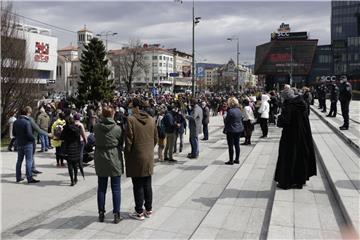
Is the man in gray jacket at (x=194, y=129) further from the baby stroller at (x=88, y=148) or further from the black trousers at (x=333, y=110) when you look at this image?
the black trousers at (x=333, y=110)

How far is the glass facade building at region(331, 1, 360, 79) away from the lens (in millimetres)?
100000

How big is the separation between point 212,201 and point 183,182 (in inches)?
71.3

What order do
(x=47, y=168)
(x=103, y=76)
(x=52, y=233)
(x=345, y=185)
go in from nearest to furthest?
(x=52, y=233) → (x=345, y=185) → (x=47, y=168) → (x=103, y=76)

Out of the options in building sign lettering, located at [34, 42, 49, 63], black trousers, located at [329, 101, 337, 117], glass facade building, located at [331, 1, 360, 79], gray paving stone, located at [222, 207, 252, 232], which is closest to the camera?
gray paving stone, located at [222, 207, 252, 232]

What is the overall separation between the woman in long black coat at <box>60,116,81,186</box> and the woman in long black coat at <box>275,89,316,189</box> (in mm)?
4732

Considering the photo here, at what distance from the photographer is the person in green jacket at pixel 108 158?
243 inches

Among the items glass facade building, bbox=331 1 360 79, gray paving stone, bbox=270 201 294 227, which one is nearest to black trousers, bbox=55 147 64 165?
gray paving stone, bbox=270 201 294 227

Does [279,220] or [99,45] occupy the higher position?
[99,45]

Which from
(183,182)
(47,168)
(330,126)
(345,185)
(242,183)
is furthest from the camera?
(330,126)

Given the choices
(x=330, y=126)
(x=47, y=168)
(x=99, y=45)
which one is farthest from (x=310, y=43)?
(x=47, y=168)

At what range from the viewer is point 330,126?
52.1 ft

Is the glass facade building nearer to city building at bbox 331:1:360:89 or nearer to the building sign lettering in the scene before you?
city building at bbox 331:1:360:89

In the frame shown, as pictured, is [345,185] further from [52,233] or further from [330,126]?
[330,126]

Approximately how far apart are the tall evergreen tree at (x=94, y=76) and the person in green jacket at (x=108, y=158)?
27.9 meters
